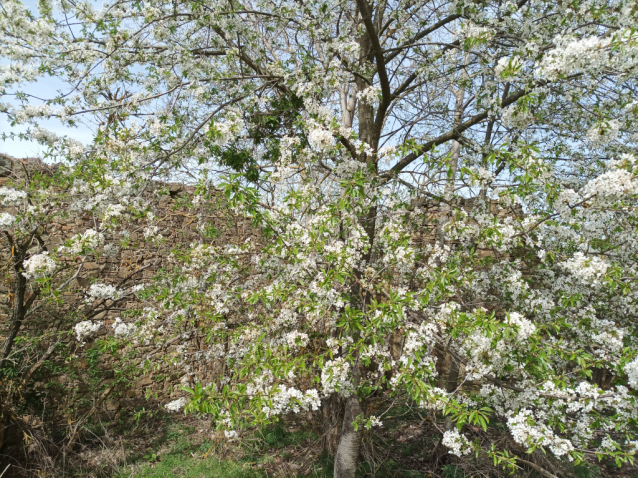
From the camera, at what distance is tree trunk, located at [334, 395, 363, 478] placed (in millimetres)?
3607

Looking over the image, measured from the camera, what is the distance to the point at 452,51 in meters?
3.35

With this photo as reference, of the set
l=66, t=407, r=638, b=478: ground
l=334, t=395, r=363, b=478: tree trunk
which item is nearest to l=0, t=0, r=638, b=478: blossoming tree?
l=334, t=395, r=363, b=478: tree trunk

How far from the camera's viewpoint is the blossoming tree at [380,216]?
86.7 inches

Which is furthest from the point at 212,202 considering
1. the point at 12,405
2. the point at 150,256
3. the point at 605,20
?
the point at 605,20

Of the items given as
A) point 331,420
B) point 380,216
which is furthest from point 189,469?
point 380,216

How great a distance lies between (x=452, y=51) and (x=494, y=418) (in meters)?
4.77

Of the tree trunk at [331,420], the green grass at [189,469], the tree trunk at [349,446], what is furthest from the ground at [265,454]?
the tree trunk at [349,446]

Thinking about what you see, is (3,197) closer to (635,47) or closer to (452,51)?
(452,51)

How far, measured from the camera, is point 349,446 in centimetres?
362

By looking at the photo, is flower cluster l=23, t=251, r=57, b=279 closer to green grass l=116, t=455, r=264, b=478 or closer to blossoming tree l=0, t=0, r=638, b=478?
blossoming tree l=0, t=0, r=638, b=478

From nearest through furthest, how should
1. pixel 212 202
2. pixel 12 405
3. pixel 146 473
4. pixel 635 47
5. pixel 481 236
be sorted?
pixel 635 47, pixel 481 236, pixel 12 405, pixel 146 473, pixel 212 202

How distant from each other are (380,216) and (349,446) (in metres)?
2.25

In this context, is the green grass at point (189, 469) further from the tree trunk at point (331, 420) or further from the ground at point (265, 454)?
the tree trunk at point (331, 420)

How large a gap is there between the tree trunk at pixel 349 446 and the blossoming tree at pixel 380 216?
14 millimetres
